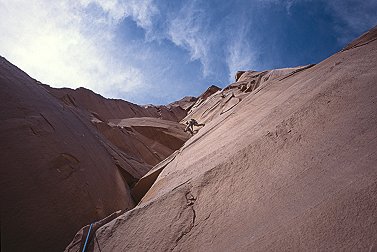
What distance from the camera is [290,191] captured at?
6.43 feet

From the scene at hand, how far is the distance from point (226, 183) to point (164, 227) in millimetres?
833

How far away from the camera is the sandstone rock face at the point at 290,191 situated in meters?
1.53

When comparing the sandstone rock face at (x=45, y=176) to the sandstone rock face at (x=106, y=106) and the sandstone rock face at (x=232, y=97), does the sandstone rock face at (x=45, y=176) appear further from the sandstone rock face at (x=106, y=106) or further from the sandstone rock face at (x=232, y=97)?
the sandstone rock face at (x=106, y=106)

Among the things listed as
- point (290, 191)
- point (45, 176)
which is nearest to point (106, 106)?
point (45, 176)

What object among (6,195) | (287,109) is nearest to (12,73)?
(6,195)

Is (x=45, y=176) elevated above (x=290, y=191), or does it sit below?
above

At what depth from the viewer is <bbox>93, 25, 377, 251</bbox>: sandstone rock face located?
1534 millimetres

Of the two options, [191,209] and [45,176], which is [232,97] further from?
[191,209]

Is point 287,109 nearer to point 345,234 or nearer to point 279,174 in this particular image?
point 279,174

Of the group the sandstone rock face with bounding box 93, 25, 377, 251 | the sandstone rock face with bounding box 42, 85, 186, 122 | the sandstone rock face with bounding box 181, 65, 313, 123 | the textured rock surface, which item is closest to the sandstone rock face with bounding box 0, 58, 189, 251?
the textured rock surface

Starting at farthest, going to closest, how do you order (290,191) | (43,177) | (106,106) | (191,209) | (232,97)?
(106,106), (232,97), (43,177), (191,209), (290,191)

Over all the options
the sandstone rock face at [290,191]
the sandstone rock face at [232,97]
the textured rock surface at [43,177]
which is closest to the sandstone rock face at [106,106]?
the sandstone rock face at [232,97]

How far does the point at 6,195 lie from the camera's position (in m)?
3.05

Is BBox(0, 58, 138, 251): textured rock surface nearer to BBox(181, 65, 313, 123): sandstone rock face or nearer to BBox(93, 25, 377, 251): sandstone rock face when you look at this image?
BBox(93, 25, 377, 251): sandstone rock face
